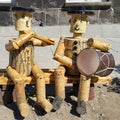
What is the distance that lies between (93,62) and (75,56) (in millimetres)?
393

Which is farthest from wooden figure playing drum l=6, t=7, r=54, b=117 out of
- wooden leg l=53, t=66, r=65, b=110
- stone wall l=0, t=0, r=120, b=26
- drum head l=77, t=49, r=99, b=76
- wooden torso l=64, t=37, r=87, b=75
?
stone wall l=0, t=0, r=120, b=26

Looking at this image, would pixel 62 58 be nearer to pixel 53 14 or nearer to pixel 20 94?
pixel 20 94

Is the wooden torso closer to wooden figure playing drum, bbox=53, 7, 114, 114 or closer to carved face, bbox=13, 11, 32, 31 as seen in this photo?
wooden figure playing drum, bbox=53, 7, 114, 114

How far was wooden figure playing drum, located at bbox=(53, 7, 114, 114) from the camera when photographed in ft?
17.0

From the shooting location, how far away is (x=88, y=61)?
5.16 m

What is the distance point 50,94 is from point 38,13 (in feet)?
14.6

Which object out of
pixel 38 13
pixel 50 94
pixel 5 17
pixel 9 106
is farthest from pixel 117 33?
pixel 9 106

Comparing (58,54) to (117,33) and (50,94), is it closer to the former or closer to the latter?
(50,94)

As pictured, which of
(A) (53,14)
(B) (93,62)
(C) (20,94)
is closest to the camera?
(C) (20,94)

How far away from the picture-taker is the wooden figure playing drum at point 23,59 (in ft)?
16.4

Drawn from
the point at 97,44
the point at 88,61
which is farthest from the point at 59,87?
the point at 97,44

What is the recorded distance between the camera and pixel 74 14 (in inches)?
215

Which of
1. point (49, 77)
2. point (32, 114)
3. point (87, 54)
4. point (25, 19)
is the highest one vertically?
point (25, 19)

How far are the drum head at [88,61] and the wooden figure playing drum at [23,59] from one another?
49 cm
